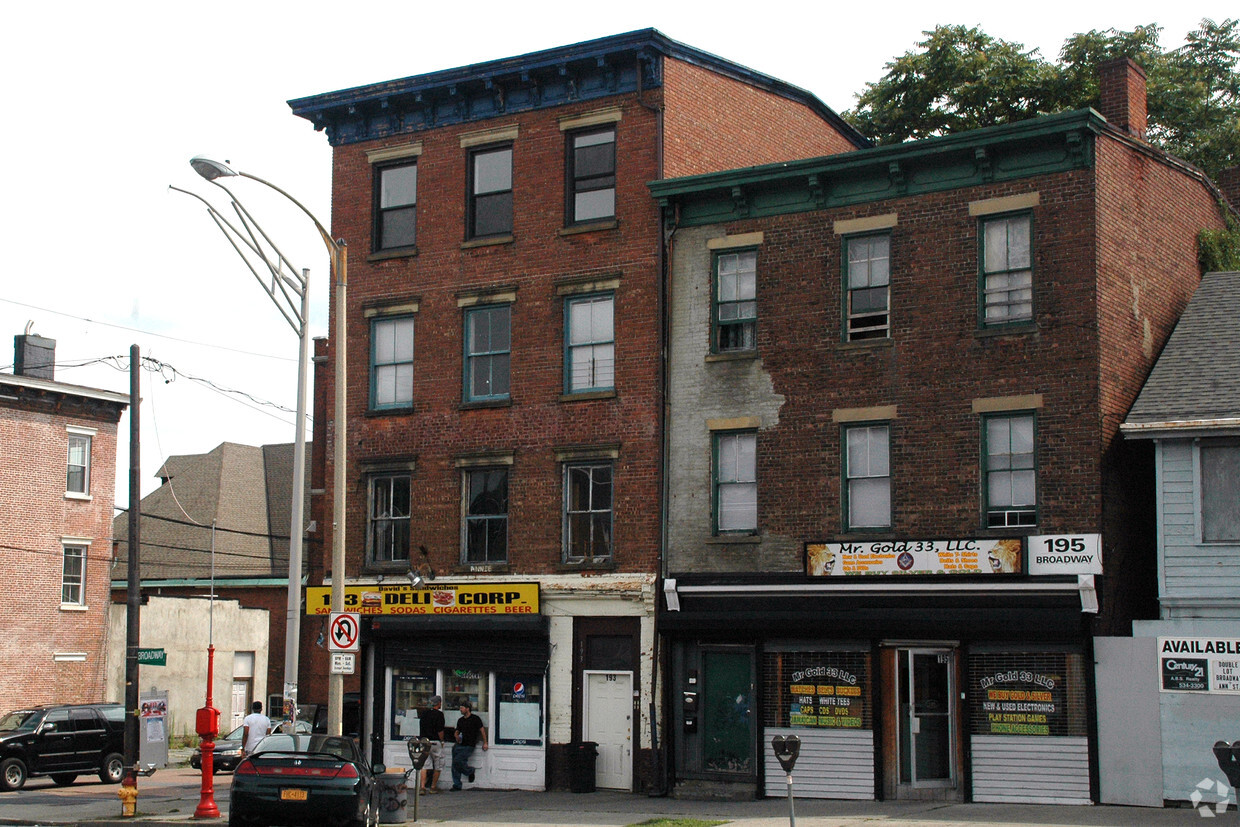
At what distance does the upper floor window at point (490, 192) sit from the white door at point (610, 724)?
353 inches

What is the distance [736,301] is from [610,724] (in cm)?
799

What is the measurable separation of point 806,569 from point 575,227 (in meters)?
8.08

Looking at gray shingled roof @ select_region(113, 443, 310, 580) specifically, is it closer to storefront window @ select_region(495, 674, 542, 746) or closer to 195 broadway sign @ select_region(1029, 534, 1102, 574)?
storefront window @ select_region(495, 674, 542, 746)

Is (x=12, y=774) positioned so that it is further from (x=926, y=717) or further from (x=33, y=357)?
(x=926, y=717)

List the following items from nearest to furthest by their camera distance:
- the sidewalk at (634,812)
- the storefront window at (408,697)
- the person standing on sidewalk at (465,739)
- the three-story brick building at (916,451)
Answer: the sidewalk at (634,812) → the three-story brick building at (916,451) → the person standing on sidewalk at (465,739) → the storefront window at (408,697)

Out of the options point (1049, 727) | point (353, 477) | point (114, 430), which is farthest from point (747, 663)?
point (114, 430)

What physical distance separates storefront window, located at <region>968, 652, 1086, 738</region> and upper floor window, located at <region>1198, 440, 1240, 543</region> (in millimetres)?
2797

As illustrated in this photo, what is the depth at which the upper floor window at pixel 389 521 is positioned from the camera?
97.7 feet

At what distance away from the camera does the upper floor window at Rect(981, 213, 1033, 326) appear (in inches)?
939

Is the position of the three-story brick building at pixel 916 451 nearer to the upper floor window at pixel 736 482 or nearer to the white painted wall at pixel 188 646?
the upper floor window at pixel 736 482

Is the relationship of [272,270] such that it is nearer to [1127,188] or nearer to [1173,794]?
[1127,188]

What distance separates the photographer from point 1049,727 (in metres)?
22.6

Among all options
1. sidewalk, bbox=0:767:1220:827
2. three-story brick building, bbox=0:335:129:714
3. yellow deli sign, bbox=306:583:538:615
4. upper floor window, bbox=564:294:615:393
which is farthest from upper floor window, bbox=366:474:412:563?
three-story brick building, bbox=0:335:129:714

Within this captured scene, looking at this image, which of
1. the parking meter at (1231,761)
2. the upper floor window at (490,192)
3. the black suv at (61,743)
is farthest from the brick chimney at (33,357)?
the parking meter at (1231,761)
